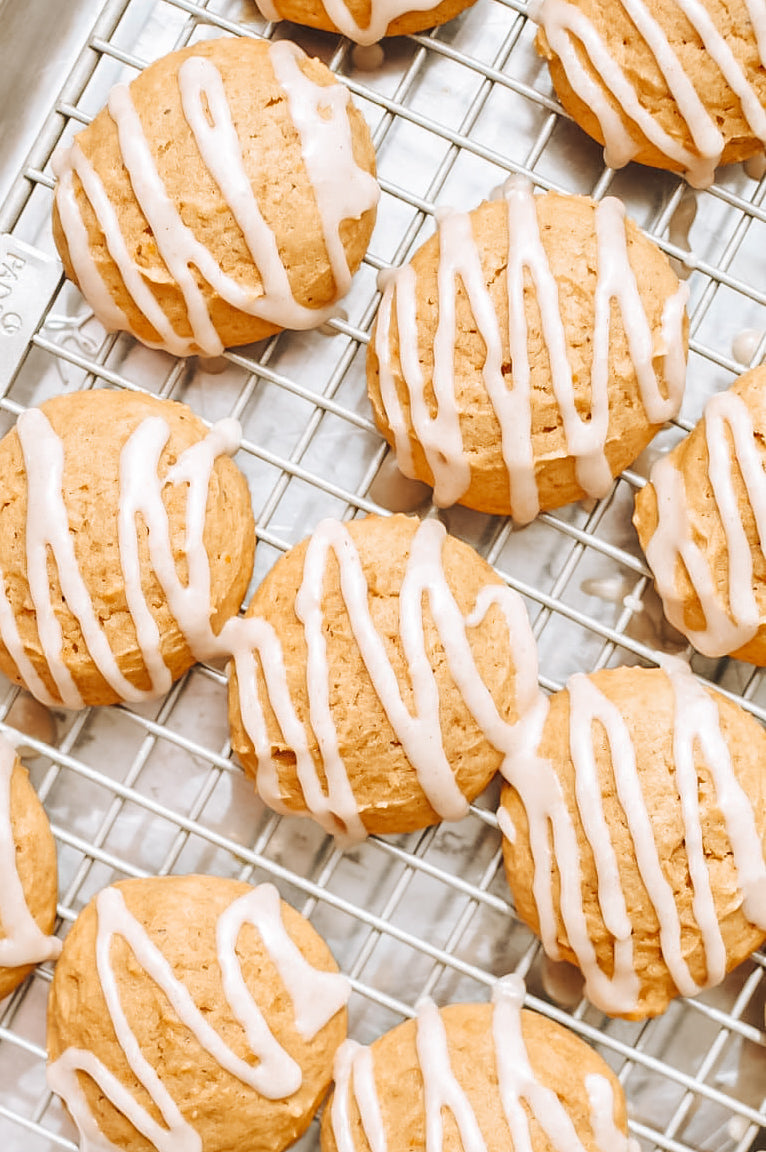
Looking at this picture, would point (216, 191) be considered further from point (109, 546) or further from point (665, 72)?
point (665, 72)

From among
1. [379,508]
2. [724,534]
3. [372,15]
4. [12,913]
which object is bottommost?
[12,913]

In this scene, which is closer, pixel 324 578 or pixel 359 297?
pixel 324 578

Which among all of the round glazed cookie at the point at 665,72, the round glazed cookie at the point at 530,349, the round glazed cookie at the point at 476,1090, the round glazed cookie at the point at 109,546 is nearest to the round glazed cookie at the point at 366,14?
the round glazed cookie at the point at 665,72

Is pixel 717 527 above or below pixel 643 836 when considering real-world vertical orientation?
above

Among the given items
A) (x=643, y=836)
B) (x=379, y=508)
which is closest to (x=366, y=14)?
(x=379, y=508)

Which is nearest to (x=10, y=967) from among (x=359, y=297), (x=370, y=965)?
(x=370, y=965)

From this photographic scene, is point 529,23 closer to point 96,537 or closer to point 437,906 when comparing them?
point 96,537
